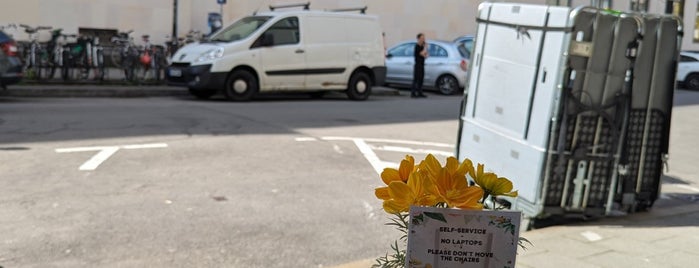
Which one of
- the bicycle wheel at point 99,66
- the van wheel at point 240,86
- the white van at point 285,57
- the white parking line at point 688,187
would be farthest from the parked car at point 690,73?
the white parking line at point 688,187

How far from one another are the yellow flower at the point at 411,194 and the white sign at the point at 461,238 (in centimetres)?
6

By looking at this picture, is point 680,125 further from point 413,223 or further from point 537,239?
point 413,223

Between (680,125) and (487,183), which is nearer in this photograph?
(487,183)

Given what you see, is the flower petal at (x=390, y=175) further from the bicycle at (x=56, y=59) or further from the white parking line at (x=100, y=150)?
the bicycle at (x=56, y=59)

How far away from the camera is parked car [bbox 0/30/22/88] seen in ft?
44.6

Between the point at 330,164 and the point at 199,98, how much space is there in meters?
7.74

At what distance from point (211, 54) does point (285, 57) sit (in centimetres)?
154

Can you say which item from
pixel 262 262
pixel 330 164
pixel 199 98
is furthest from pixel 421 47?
pixel 262 262

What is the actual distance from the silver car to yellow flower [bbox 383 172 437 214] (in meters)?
16.8

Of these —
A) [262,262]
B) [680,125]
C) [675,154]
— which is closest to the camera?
[262,262]

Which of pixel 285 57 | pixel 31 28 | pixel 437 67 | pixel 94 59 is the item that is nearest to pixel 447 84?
pixel 437 67

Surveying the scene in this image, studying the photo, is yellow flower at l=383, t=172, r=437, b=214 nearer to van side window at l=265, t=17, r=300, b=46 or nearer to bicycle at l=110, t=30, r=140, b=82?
van side window at l=265, t=17, r=300, b=46

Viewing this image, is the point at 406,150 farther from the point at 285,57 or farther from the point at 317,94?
the point at 317,94

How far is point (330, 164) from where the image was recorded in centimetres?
870
